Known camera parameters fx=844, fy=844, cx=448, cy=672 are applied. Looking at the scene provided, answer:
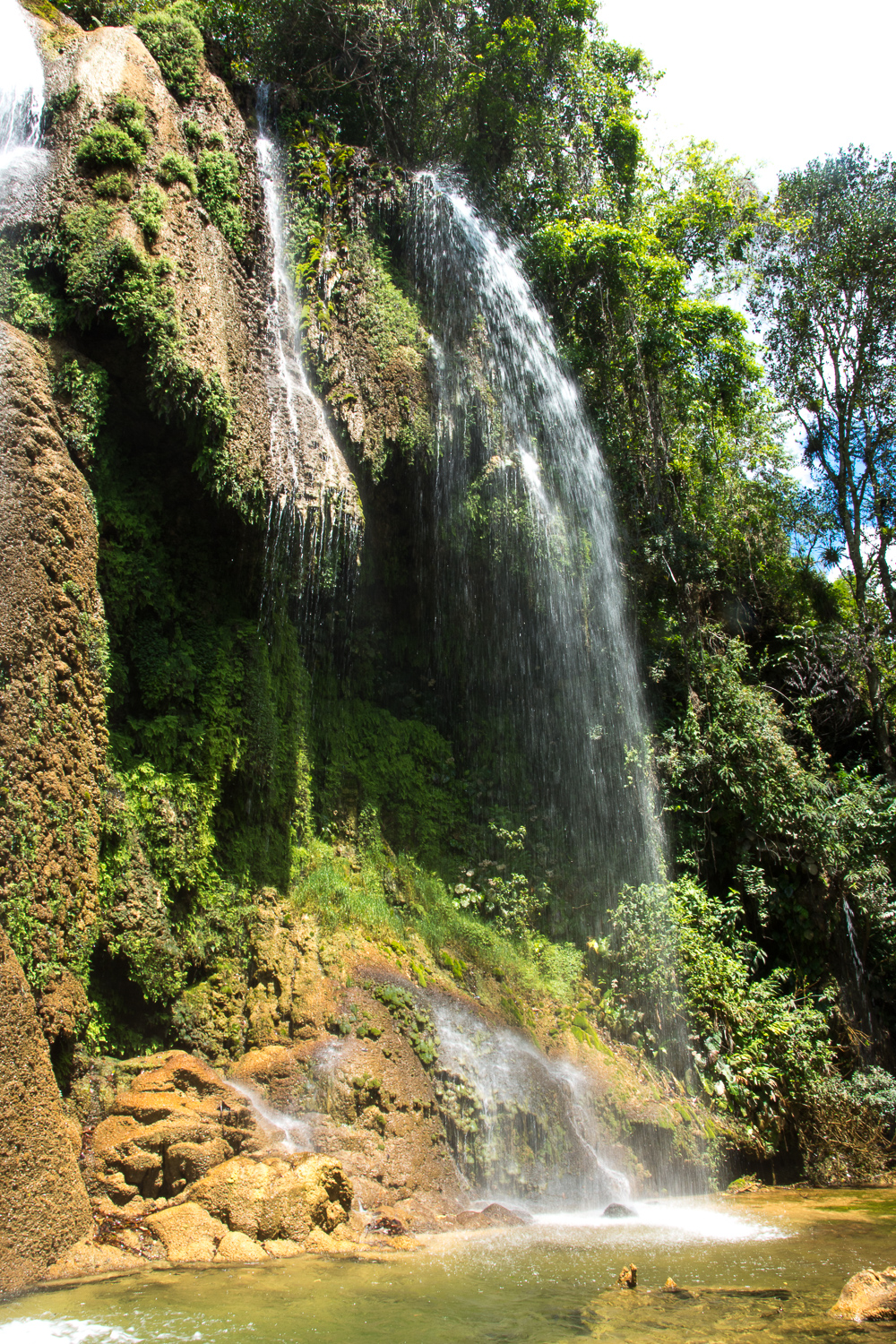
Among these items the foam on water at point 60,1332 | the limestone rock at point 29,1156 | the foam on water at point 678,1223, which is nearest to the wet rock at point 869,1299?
the foam on water at point 678,1223

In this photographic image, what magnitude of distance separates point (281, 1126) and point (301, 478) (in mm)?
6445

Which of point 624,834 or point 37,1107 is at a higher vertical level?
point 624,834

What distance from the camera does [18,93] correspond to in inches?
341

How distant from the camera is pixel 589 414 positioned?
14.6 metres

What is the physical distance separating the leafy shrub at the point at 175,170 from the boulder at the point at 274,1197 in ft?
30.7

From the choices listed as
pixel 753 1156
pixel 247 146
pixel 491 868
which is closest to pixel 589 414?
pixel 247 146

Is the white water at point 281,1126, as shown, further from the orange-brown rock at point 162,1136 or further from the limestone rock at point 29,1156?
the limestone rock at point 29,1156

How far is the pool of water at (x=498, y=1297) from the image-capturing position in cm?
373

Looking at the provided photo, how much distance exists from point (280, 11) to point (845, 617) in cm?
1513

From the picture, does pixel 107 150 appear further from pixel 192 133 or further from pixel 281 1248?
pixel 281 1248

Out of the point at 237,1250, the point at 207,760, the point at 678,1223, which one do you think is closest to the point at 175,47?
the point at 207,760

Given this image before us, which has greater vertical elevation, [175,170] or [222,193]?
[222,193]

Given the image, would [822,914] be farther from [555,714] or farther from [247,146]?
[247,146]

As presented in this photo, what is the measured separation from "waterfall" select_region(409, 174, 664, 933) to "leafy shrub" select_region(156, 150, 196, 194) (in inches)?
156
